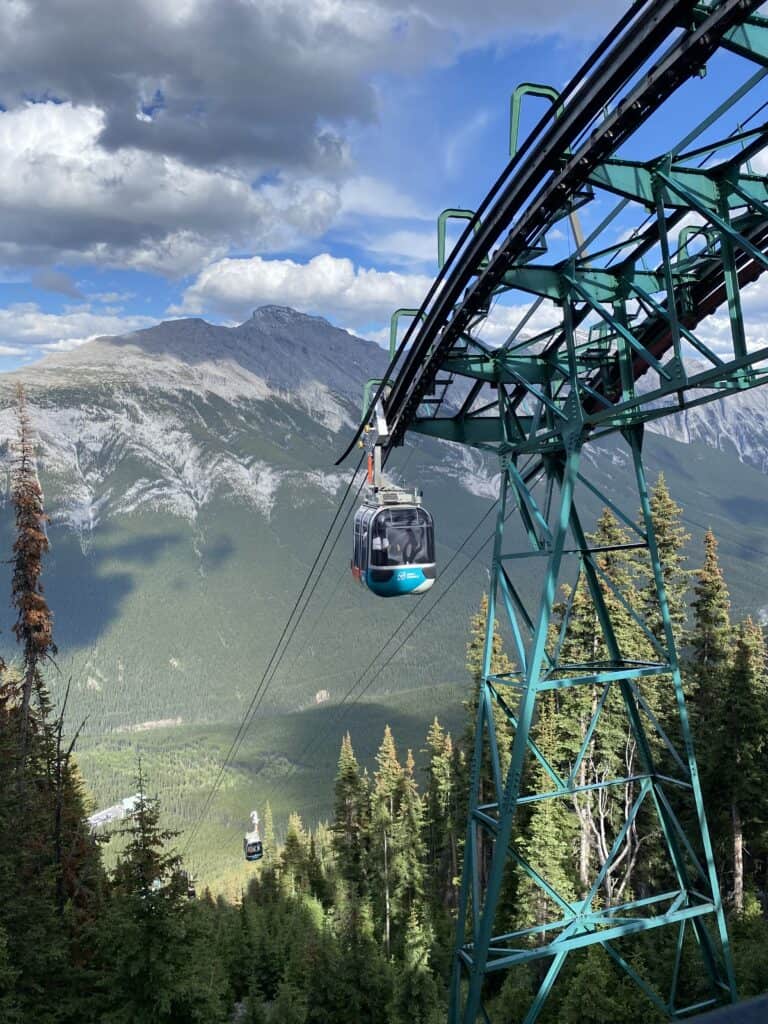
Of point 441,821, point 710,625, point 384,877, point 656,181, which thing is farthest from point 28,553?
point 441,821

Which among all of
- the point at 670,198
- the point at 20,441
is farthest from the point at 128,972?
→ the point at 670,198

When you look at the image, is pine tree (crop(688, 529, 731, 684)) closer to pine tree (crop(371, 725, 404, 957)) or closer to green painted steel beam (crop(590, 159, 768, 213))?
pine tree (crop(371, 725, 404, 957))

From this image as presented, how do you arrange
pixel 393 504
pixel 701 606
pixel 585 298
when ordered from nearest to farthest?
pixel 585 298 < pixel 393 504 < pixel 701 606

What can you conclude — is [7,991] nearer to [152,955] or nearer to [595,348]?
[152,955]

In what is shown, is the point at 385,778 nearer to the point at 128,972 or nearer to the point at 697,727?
the point at 697,727

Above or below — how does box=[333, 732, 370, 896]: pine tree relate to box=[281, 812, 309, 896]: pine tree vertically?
above

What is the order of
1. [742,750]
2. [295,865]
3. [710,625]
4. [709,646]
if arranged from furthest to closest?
[295,865], [709,646], [710,625], [742,750]

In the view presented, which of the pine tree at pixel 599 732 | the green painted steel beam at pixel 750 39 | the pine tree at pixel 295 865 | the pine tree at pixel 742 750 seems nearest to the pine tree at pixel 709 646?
the pine tree at pixel 742 750

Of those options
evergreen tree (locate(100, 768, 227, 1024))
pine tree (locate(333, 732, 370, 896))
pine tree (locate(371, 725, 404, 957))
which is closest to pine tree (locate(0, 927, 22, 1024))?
evergreen tree (locate(100, 768, 227, 1024))
